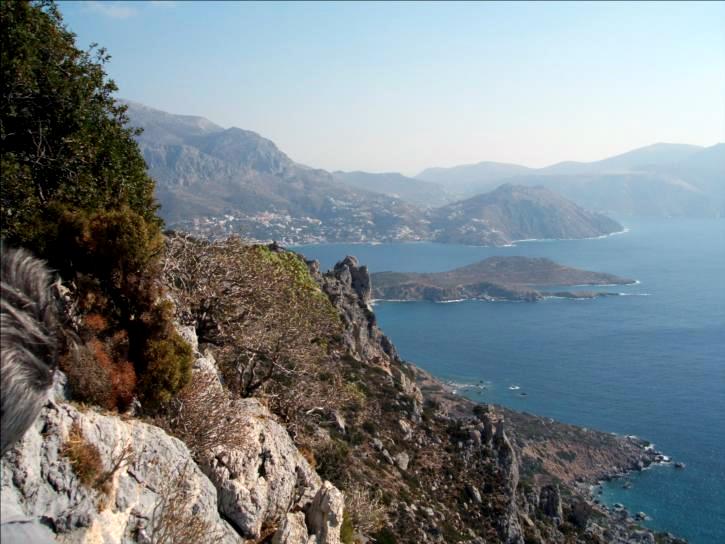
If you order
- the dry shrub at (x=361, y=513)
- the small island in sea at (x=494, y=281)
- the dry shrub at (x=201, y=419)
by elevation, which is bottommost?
the small island in sea at (x=494, y=281)

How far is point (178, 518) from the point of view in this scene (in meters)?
6.41

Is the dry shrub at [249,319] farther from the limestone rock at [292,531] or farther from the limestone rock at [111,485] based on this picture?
the limestone rock at [111,485]

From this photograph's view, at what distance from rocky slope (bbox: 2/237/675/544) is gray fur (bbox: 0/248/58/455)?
0.69m

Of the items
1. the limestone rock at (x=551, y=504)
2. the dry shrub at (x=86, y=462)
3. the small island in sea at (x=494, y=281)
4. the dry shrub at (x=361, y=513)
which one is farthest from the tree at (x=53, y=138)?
the small island in sea at (x=494, y=281)

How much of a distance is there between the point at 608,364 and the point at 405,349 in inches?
1318

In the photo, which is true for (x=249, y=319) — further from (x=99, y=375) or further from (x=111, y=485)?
(x=111, y=485)

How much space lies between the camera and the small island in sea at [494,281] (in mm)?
138250

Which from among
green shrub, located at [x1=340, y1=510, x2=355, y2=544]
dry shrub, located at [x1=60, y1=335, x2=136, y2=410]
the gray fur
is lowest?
green shrub, located at [x1=340, y1=510, x2=355, y2=544]

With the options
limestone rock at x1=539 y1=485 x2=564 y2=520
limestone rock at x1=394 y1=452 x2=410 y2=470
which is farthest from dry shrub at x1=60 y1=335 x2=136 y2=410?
limestone rock at x1=539 y1=485 x2=564 y2=520

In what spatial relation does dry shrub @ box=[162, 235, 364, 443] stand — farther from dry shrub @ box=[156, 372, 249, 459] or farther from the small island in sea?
the small island in sea

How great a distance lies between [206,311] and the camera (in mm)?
11836

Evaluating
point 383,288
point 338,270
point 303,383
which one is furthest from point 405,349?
point 303,383

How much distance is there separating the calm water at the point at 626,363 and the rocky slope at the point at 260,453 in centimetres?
3538

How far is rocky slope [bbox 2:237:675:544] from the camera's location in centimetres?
558
